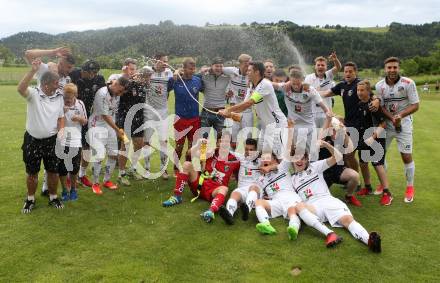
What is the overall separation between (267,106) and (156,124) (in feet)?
9.12

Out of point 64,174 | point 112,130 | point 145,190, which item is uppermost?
point 112,130

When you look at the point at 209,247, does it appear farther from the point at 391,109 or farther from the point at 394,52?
the point at 394,52

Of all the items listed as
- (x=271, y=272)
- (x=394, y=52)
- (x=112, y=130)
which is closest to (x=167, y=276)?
(x=271, y=272)

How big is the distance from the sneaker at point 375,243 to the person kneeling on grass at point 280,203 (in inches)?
16.5

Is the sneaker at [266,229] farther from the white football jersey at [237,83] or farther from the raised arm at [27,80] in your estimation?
the raised arm at [27,80]

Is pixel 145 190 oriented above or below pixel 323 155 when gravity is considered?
below

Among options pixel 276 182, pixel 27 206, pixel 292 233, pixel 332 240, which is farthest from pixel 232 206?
pixel 27 206

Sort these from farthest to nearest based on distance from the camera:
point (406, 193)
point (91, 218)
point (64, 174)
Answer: point (406, 193), point (64, 174), point (91, 218)

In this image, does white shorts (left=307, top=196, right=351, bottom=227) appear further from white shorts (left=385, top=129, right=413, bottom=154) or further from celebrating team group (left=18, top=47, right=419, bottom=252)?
white shorts (left=385, top=129, right=413, bottom=154)

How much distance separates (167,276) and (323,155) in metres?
4.39

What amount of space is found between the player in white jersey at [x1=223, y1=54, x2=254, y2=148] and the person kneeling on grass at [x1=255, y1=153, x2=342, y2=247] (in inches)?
62.0

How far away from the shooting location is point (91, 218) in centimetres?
648

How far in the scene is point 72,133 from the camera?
7.07m

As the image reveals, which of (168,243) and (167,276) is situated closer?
(167,276)
